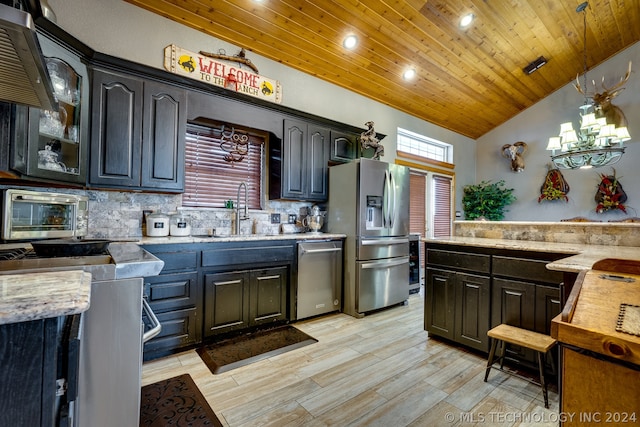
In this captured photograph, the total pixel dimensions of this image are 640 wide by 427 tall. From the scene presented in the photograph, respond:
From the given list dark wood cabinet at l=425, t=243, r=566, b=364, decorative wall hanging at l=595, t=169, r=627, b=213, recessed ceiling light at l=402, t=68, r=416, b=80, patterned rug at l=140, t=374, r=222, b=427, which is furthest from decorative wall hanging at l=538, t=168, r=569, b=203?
patterned rug at l=140, t=374, r=222, b=427

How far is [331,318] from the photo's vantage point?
3.44 m

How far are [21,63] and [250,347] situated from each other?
237 centimetres

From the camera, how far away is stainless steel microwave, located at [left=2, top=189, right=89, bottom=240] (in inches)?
72.9

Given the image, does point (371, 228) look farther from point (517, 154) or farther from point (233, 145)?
point (517, 154)

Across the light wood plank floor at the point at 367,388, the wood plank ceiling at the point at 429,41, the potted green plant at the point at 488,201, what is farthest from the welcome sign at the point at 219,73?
the potted green plant at the point at 488,201

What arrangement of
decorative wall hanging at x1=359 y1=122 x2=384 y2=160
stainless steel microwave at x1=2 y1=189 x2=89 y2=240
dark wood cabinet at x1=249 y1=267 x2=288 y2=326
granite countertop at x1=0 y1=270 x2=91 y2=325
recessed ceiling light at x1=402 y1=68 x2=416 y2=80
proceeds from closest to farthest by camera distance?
granite countertop at x1=0 y1=270 x2=91 y2=325 → stainless steel microwave at x1=2 y1=189 x2=89 y2=240 → dark wood cabinet at x1=249 y1=267 x2=288 y2=326 → decorative wall hanging at x1=359 y1=122 x2=384 y2=160 → recessed ceiling light at x1=402 y1=68 x2=416 y2=80

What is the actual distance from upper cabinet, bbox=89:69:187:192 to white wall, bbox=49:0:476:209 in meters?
0.48

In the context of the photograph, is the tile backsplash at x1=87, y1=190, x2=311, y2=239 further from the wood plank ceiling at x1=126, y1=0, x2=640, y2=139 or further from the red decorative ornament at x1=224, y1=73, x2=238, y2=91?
the wood plank ceiling at x1=126, y1=0, x2=640, y2=139

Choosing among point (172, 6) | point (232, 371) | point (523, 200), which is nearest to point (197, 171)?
point (172, 6)

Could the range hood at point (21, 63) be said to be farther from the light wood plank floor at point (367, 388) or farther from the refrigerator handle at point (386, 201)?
the refrigerator handle at point (386, 201)

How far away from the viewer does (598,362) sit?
3.22 ft

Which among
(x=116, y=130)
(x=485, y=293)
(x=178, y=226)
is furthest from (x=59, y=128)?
(x=485, y=293)

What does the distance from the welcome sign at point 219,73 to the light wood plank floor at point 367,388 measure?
8.93ft

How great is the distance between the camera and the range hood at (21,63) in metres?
0.79
